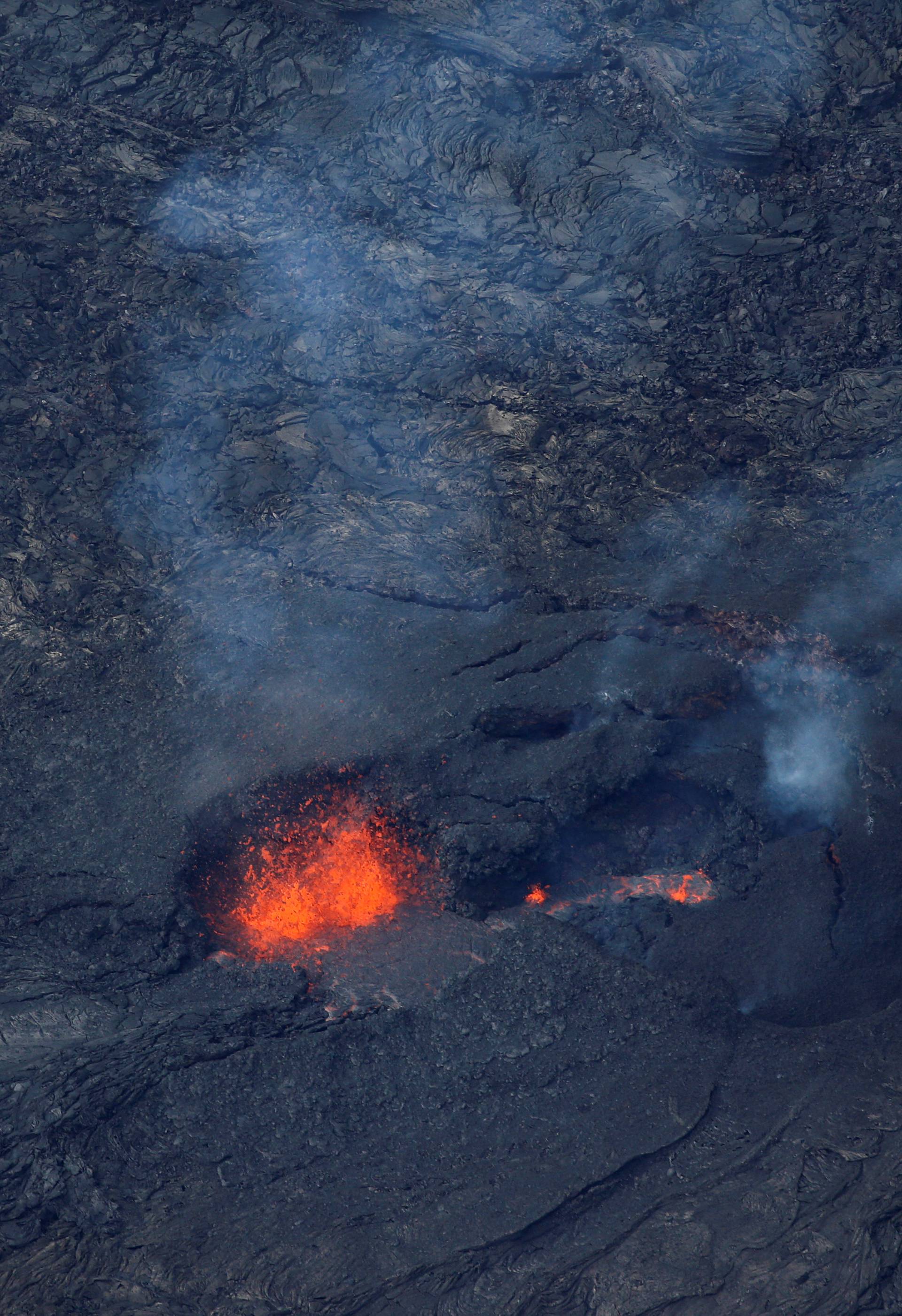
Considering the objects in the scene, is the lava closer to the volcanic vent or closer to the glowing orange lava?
the glowing orange lava

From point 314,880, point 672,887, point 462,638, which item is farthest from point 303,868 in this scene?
point 672,887

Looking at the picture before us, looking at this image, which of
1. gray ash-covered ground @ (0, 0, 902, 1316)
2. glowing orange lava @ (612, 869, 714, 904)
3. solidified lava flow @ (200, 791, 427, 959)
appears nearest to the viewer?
gray ash-covered ground @ (0, 0, 902, 1316)

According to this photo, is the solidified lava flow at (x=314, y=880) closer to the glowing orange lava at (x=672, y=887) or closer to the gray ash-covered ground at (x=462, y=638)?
the gray ash-covered ground at (x=462, y=638)

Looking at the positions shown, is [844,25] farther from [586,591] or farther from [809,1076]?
[809,1076]

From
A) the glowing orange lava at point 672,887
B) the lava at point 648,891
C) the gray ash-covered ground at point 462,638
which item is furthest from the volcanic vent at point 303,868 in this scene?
the glowing orange lava at point 672,887

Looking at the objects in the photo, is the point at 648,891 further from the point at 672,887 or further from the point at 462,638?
the point at 462,638

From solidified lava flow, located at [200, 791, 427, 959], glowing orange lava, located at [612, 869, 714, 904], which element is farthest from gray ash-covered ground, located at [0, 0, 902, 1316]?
solidified lava flow, located at [200, 791, 427, 959]
